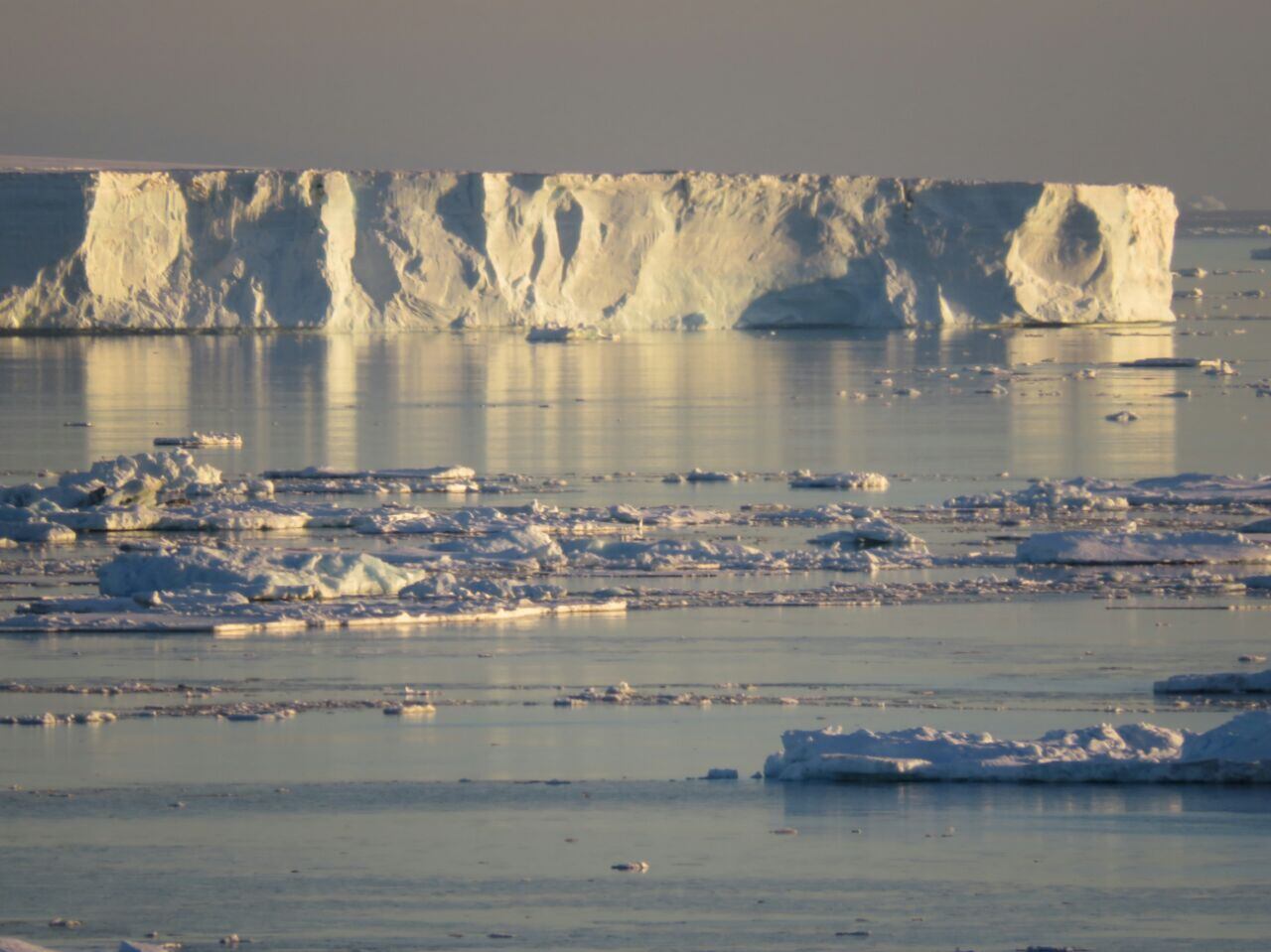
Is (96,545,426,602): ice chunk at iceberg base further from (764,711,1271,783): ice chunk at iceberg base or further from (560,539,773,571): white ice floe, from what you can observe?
(764,711,1271,783): ice chunk at iceberg base

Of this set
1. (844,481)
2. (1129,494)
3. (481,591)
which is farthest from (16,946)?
(844,481)

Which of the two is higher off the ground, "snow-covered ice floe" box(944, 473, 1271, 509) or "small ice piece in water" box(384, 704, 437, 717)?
"snow-covered ice floe" box(944, 473, 1271, 509)

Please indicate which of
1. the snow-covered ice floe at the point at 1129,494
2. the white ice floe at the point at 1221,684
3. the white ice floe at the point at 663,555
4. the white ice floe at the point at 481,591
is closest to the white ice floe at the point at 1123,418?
the snow-covered ice floe at the point at 1129,494

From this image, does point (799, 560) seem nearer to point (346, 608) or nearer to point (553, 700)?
point (346, 608)

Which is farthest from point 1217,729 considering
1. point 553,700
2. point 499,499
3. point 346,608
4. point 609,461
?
point 609,461

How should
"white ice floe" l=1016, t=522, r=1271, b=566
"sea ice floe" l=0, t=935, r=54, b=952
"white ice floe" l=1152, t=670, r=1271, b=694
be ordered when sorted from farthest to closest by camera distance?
"white ice floe" l=1016, t=522, r=1271, b=566, "white ice floe" l=1152, t=670, r=1271, b=694, "sea ice floe" l=0, t=935, r=54, b=952

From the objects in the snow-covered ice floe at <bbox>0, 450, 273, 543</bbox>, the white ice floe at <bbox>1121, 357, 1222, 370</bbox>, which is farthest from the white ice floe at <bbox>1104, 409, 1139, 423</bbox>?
A: the snow-covered ice floe at <bbox>0, 450, 273, 543</bbox>

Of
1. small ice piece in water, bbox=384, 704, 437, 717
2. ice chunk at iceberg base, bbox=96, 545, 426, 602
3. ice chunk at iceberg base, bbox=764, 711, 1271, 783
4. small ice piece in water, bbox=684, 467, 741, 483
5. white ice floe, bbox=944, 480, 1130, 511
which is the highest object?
small ice piece in water, bbox=684, 467, 741, 483

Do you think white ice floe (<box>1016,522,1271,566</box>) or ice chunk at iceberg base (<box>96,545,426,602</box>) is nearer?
ice chunk at iceberg base (<box>96,545,426,602</box>)
